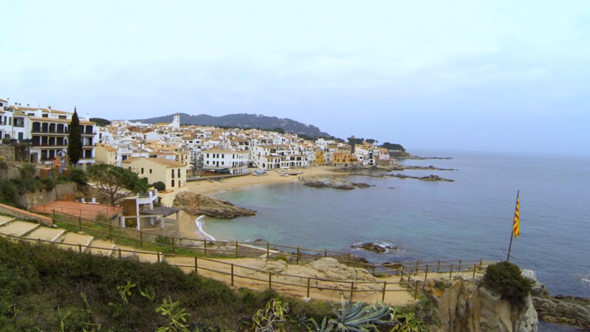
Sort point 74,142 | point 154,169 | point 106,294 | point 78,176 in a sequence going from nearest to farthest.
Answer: point 106,294, point 78,176, point 74,142, point 154,169

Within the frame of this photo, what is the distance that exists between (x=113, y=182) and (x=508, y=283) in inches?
823

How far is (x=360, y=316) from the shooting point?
9.71 metres

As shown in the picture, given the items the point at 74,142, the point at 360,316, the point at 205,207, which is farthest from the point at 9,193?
the point at 205,207

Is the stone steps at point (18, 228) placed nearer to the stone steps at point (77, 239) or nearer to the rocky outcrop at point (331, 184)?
the stone steps at point (77, 239)

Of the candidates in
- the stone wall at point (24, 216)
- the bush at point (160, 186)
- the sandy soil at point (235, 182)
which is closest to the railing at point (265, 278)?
the stone wall at point (24, 216)

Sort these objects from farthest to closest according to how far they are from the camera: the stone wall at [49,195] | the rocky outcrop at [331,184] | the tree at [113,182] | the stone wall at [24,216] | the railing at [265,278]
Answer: the rocky outcrop at [331,184] < the tree at [113,182] < the stone wall at [49,195] < the stone wall at [24,216] < the railing at [265,278]

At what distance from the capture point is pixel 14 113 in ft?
103

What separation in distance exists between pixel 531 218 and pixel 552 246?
1262 cm

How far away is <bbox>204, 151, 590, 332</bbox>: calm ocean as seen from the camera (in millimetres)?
29078

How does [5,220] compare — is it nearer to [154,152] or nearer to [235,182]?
[154,152]

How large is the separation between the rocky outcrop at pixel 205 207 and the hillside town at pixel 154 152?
5.99 feet

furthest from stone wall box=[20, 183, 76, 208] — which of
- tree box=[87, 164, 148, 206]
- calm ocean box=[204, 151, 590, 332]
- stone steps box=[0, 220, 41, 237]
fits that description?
calm ocean box=[204, 151, 590, 332]

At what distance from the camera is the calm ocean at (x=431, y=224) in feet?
95.4

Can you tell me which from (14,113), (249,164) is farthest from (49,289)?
(249,164)
